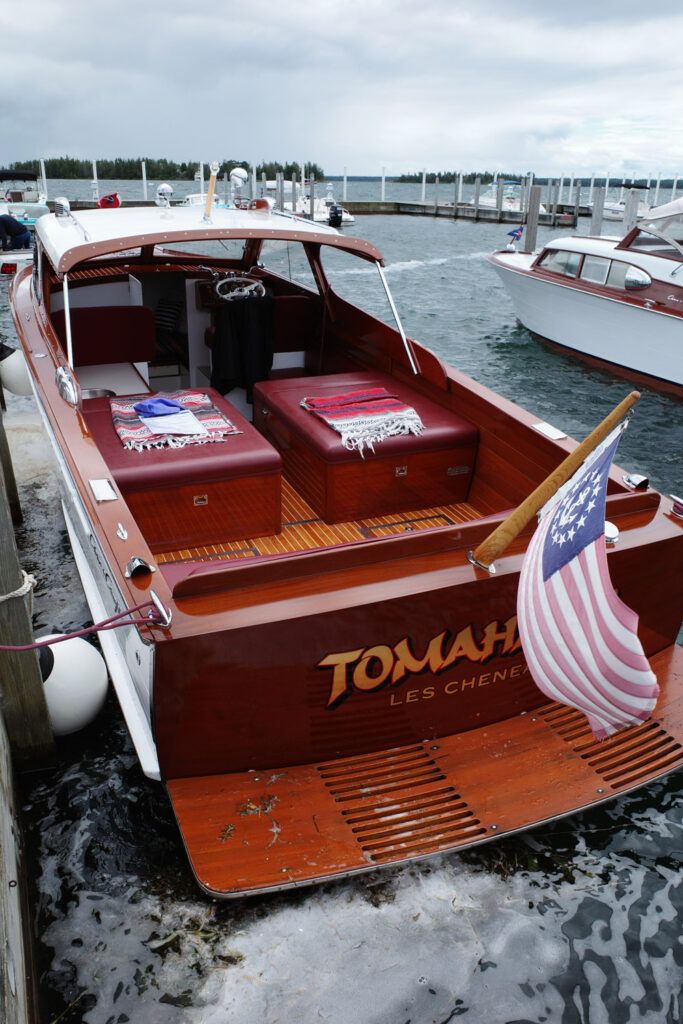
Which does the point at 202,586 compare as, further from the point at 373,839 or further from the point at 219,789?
the point at 373,839

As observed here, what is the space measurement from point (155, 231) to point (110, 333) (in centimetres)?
129

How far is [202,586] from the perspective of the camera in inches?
86.4

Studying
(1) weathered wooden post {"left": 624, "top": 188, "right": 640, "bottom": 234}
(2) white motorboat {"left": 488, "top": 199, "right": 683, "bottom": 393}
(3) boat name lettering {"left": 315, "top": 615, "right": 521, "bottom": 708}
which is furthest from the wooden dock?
(1) weathered wooden post {"left": 624, "top": 188, "right": 640, "bottom": 234}

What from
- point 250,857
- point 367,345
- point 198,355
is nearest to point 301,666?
point 250,857

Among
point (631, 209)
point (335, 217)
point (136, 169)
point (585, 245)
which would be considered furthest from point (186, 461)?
point (136, 169)

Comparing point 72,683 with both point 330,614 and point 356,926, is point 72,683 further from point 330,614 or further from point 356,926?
point 356,926

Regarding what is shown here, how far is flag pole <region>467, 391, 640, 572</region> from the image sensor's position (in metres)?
1.91

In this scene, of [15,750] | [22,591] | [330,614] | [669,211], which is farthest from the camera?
[669,211]

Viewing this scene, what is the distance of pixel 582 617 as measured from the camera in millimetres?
1894

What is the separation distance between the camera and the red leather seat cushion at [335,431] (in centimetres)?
356

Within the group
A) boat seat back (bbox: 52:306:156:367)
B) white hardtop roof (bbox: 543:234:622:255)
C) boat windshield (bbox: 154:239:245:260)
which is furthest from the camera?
white hardtop roof (bbox: 543:234:622:255)

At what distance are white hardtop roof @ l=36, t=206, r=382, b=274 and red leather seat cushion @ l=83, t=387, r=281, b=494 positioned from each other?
0.84m

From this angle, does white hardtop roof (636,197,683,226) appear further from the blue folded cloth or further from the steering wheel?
the blue folded cloth

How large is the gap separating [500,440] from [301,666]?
1.79 meters
